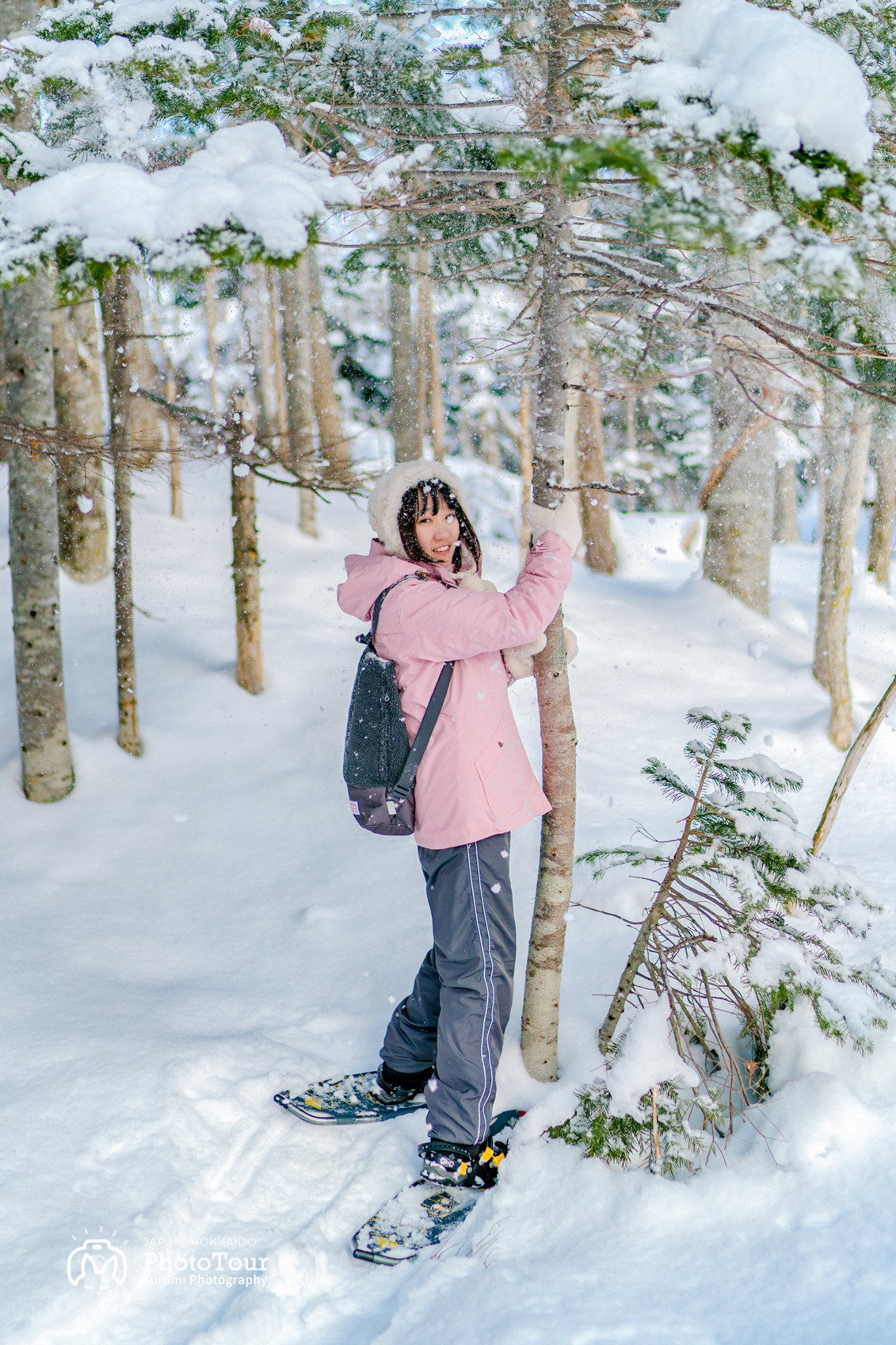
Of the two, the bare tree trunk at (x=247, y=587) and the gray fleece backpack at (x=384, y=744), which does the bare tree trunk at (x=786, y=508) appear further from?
the gray fleece backpack at (x=384, y=744)

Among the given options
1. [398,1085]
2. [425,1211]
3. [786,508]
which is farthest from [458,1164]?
[786,508]

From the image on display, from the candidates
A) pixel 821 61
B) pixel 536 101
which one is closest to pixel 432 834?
pixel 821 61

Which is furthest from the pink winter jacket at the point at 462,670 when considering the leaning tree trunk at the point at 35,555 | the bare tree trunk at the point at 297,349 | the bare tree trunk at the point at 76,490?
the bare tree trunk at the point at 297,349

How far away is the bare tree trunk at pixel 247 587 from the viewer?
6.73 meters

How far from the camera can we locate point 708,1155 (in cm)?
251

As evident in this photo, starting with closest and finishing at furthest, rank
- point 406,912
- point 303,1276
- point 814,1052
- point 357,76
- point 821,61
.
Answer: point 821,61
point 303,1276
point 814,1052
point 357,76
point 406,912

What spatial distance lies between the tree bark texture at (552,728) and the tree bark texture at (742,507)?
219 inches

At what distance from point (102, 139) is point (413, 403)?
7837 millimetres

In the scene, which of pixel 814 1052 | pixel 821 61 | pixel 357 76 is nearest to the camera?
pixel 821 61

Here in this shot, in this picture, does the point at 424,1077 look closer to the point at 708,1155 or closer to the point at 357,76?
the point at 708,1155

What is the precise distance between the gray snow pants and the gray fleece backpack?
23 cm

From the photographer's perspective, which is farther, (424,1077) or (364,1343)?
(424,1077)

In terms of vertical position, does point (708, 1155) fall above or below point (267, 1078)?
above

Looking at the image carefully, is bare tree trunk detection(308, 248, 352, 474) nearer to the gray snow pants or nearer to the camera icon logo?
the gray snow pants
